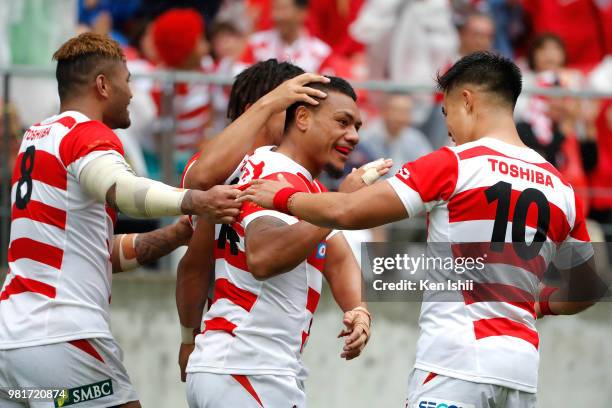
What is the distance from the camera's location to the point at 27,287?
6.57 metres

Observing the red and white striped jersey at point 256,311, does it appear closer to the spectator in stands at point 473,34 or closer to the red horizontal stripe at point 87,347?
the red horizontal stripe at point 87,347

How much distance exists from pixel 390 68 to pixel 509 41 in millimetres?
1748

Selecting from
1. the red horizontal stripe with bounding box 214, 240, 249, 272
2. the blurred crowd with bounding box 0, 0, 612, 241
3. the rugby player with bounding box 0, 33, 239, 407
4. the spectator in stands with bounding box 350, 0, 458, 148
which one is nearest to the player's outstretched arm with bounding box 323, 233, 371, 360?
the red horizontal stripe with bounding box 214, 240, 249, 272

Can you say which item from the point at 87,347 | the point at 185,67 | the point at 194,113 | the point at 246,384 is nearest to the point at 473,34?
the point at 185,67

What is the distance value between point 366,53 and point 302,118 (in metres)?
6.39

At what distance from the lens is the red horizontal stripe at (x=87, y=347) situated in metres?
6.50

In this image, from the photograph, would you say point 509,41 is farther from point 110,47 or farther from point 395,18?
point 110,47

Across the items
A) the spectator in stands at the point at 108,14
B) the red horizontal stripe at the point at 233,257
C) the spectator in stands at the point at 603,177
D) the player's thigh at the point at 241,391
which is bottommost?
the player's thigh at the point at 241,391

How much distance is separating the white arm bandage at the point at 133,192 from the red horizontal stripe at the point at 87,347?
2.71 feet

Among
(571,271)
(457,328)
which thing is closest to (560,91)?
(571,271)

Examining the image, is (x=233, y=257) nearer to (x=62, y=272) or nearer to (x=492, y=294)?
(x=62, y=272)

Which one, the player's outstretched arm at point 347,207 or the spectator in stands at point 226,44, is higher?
the spectator in stands at point 226,44

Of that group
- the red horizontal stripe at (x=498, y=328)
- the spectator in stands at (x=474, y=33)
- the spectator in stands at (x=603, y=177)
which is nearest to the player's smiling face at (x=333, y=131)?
the red horizontal stripe at (x=498, y=328)

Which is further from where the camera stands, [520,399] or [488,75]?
[488,75]
